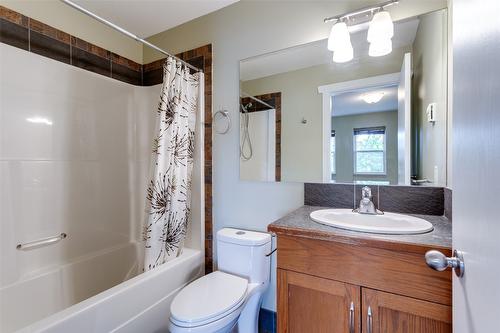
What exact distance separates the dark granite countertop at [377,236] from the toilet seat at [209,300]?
1.53 ft

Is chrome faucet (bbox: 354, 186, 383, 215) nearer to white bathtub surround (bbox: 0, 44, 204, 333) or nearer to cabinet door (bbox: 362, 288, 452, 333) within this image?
cabinet door (bbox: 362, 288, 452, 333)

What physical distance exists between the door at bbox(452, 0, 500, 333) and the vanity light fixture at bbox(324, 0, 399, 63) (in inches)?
27.2

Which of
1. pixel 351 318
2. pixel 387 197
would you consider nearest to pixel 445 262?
pixel 351 318

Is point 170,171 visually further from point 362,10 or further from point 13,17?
point 362,10

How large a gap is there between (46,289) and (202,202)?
114 cm

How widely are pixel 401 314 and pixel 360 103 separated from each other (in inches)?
41.8

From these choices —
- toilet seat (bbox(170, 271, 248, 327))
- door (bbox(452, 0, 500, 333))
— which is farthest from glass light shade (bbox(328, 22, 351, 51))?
toilet seat (bbox(170, 271, 248, 327))

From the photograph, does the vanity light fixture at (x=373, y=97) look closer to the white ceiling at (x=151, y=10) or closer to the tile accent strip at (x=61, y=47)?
the white ceiling at (x=151, y=10)

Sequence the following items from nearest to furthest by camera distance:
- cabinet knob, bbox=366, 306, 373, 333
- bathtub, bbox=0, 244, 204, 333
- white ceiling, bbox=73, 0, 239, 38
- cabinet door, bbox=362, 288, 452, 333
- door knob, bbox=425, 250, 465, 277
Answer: door knob, bbox=425, 250, 465, 277
cabinet door, bbox=362, 288, 452, 333
cabinet knob, bbox=366, 306, 373, 333
bathtub, bbox=0, 244, 204, 333
white ceiling, bbox=73, 0, 239, 38

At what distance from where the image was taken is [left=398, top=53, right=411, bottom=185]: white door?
131 cm

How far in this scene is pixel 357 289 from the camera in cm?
97

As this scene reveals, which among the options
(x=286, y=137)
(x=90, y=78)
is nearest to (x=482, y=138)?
(x=286, y=137)

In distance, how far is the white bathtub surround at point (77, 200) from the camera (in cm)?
143

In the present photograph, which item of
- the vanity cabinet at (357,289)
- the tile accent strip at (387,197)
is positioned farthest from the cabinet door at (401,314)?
the tile accent strip at (387,197)
